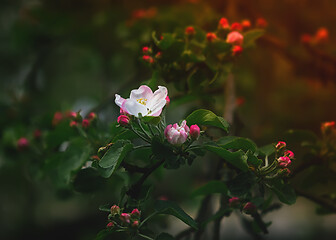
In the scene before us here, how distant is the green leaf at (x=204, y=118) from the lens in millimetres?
639

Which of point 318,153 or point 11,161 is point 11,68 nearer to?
point 11,161

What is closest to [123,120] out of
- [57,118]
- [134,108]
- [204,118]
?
[134,108]

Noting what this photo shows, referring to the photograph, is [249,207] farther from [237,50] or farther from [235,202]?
[237,50]

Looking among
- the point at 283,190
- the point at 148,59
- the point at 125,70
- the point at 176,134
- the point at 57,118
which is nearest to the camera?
the point at 176,134

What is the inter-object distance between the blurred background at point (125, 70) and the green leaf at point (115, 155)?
0.34 metres

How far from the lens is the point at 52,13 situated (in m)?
1.70

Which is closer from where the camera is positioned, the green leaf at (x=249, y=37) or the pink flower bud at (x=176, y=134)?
the pink flower bud at (x=176, y=134)

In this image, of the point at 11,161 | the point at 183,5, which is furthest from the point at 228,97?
the point at 11,161

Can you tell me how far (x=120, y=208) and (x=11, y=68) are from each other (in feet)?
6.12

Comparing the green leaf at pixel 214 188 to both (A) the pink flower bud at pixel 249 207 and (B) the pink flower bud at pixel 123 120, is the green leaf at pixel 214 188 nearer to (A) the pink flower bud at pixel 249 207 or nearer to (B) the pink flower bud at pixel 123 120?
(A) the pink flower bud at pixel 249 207

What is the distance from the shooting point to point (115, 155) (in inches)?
24.2

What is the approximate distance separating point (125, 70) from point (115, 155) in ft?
4.66

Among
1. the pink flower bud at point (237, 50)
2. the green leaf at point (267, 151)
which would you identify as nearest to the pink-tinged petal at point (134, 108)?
the green leaf at point (267, 151)

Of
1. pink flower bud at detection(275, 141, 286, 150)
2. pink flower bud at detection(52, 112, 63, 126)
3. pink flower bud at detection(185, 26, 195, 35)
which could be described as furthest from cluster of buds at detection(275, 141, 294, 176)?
pink flower bud at detection(52, 112, 63, 126)
